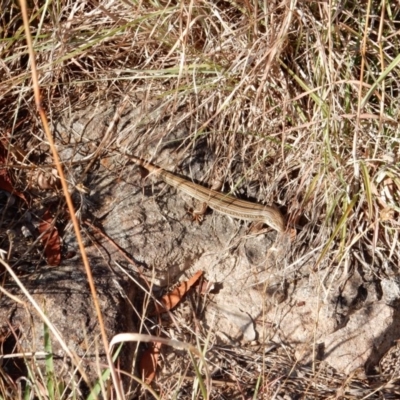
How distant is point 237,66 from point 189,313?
1369mm

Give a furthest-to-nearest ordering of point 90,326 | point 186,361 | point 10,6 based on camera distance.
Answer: point 10,6 → point 186,361 → point 90,326

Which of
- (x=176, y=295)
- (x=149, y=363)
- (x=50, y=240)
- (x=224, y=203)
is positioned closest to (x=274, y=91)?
(x=224, y=203)

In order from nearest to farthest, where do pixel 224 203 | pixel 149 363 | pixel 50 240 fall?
1. pixel 149 363
2. pixel 50 240
3. pixel 224 203

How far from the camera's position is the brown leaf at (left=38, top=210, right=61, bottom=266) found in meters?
3.45

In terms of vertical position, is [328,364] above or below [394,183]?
below

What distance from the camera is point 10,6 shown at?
12.5 feet

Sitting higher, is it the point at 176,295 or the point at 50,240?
the point at 50,240

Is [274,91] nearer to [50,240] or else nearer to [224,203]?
[224,203]

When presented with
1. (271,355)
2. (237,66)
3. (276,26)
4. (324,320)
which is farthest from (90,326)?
(276,26)

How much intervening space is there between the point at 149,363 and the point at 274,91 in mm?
1601

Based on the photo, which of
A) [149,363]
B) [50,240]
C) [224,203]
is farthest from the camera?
[224,203]

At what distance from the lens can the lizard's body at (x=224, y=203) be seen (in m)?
3.65

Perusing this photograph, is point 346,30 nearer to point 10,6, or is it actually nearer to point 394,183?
point 394,183

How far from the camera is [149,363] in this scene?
3363 mm
